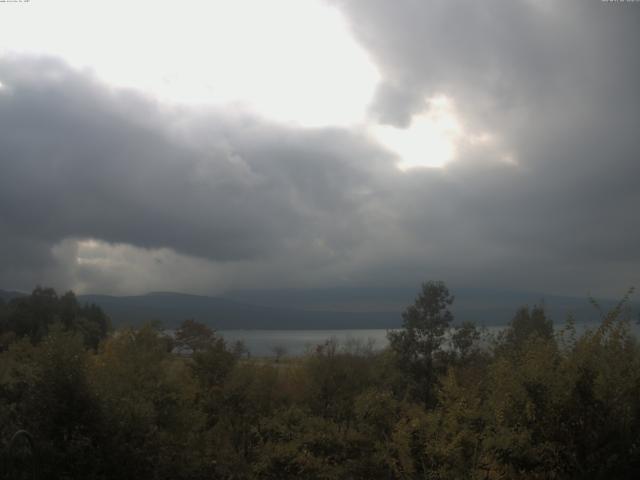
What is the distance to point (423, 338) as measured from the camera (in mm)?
32188

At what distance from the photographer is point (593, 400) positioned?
38.5 feet

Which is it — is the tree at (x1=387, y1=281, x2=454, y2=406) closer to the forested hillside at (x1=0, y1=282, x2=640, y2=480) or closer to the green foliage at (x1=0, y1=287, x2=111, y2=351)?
the forested hillside at (x1=0, y1=282, x2=640, y2=480)

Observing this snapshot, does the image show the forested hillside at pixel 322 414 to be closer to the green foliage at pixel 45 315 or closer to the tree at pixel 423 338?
the tree at pixel 423 338

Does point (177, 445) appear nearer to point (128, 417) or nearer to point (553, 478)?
point (128, 417)

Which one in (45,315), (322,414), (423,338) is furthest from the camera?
(45,315)

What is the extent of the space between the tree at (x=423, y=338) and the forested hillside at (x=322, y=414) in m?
1.51

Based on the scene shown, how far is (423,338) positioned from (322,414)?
7.49 meters

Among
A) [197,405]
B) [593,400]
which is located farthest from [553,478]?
[197,405]

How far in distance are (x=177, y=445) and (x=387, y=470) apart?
735 cm

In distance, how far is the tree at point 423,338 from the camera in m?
32.0

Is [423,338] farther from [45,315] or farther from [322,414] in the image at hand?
[45,315]

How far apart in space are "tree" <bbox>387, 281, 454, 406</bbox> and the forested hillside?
151cm

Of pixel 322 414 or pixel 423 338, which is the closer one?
pixel 322 414

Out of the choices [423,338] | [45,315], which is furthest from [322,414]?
[45,315]
